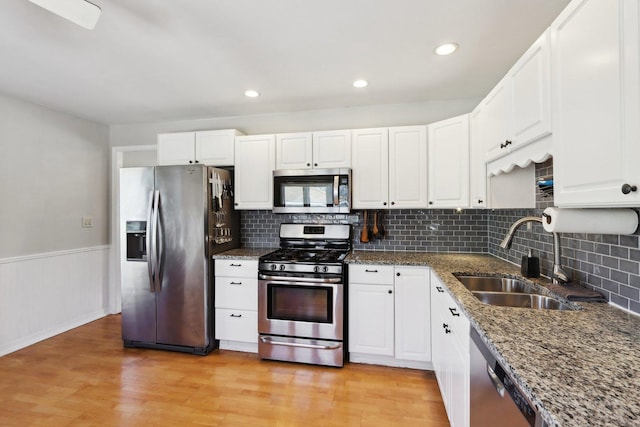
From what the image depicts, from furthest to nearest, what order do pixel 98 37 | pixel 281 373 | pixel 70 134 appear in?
1. pixel 70 134
2. pixel 281 373
3. pixel 98 37

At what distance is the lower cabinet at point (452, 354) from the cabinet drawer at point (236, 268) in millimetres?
1624

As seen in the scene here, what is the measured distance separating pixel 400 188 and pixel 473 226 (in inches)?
34.5

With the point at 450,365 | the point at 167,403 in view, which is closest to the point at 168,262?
the point at 167,403

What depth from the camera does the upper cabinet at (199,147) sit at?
3258 millimetres

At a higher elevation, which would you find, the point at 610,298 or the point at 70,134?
the point at 70,134

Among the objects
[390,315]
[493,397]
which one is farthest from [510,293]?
[390,315]

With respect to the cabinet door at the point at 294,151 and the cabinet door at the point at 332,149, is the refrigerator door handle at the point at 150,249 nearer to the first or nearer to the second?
the cabinet door at the point at 294,151

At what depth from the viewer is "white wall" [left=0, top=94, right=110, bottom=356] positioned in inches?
115

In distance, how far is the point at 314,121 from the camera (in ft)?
11.0

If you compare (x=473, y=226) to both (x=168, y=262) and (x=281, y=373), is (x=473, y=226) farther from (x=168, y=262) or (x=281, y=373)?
(x=168, y=262)

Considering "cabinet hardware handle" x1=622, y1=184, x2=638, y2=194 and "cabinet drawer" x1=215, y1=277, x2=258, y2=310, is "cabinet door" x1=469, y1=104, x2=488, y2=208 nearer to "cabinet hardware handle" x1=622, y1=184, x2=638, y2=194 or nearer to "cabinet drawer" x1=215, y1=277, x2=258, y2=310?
"cabinet hardware handle" x1=622, y1=184, x2=638, y2=194

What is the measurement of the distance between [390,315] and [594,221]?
1642mm

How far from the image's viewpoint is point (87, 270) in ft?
12.0

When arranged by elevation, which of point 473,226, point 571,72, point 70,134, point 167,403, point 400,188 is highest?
point 70,134
